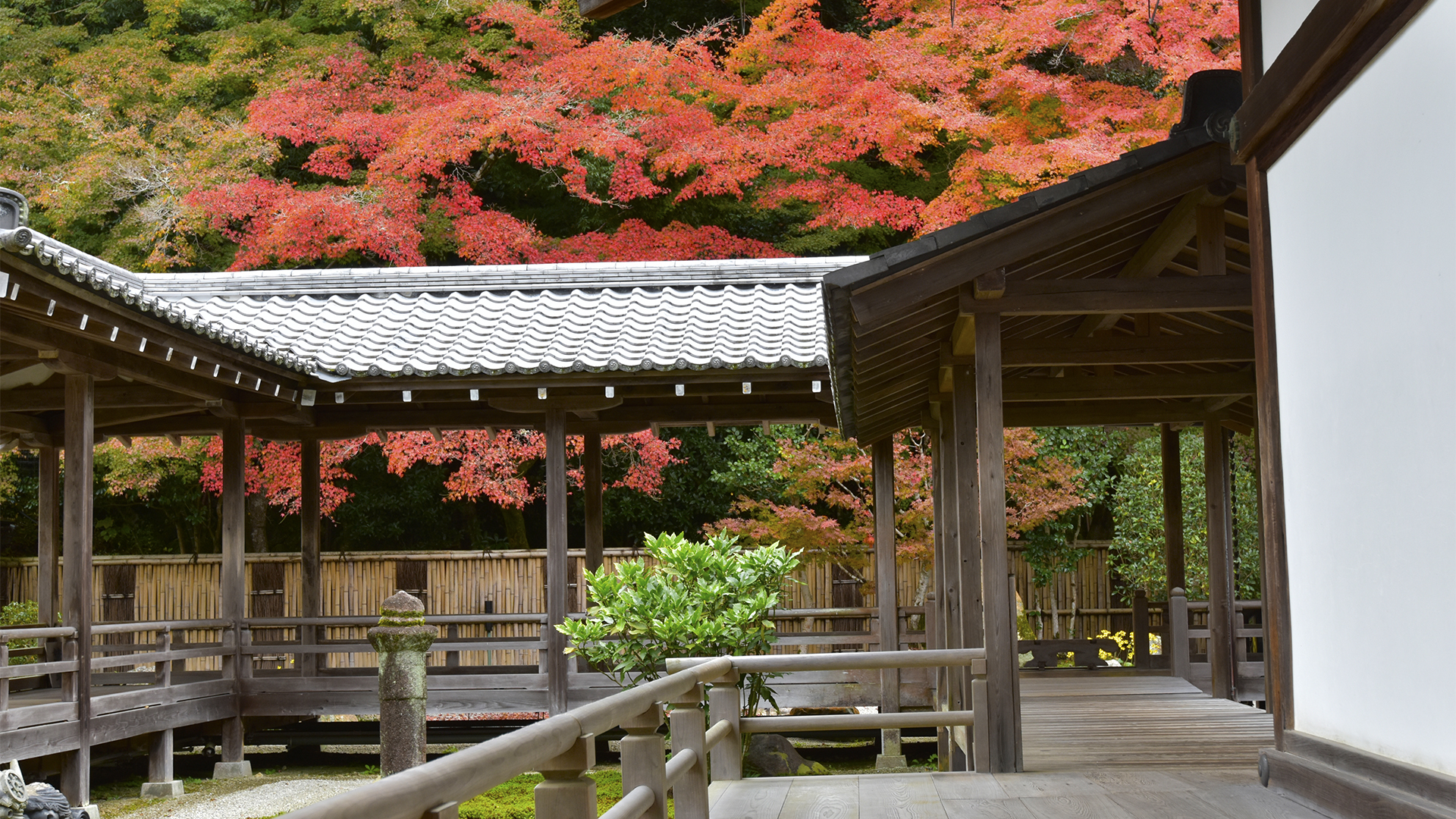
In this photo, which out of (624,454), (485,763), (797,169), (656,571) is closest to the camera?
(485,763)

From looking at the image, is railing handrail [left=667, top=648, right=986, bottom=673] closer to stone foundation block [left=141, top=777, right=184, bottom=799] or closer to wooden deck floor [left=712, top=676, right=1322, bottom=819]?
wooden deck floor [left=712, top=676, right=1322, bottom=819]

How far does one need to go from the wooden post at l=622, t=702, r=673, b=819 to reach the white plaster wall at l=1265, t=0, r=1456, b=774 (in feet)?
6.38

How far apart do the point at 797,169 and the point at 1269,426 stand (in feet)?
36.5

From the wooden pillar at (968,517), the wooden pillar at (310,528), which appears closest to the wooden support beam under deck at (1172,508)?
the wooden pillar at (968,517)

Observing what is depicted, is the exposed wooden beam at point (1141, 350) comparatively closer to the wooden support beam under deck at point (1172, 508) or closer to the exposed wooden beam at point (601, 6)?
the exposed wooden beam at point (601, 6)

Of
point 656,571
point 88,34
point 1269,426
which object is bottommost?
point 656,571

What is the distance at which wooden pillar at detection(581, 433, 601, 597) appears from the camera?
454 inches

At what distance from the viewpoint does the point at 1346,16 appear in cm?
332

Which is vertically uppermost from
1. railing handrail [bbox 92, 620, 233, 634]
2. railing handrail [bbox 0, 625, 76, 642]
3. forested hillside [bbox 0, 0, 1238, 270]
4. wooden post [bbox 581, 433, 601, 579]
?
forested hillside [bbox 0, 0, 1238, 270]

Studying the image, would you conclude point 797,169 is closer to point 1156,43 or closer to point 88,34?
point 1156,43

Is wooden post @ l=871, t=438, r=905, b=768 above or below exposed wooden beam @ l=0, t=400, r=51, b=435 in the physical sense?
below

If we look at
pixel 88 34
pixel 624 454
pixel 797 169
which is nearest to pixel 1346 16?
pixel 797 169

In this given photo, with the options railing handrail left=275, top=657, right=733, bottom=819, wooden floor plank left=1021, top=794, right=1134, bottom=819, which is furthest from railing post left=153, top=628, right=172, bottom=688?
railing handrail left=275, top=657, right=733, bottom=819

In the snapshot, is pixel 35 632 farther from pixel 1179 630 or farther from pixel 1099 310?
pixel 1179 630
